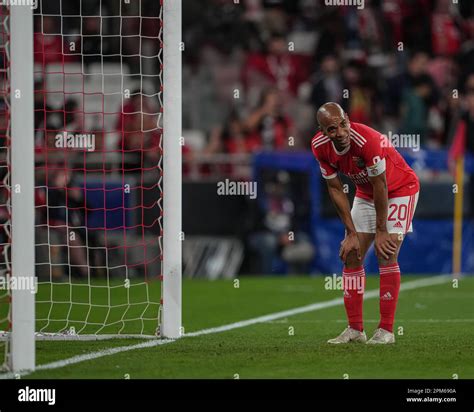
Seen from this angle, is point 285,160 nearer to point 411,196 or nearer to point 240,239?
point 240,239

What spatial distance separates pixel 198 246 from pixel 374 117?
4591 millimetres

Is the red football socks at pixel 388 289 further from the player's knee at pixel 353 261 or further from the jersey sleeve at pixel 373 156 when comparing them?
the jersey sleeve at pixel 373 156

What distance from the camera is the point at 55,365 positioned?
8164 mm

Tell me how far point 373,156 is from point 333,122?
0.44 metres

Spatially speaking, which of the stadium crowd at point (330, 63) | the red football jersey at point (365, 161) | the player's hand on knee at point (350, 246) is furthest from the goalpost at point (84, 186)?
the player's hand on knee at point (350, 246)

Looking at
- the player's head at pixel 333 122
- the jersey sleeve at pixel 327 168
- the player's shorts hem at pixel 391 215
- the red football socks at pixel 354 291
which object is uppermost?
the player's head at pixel 333 122

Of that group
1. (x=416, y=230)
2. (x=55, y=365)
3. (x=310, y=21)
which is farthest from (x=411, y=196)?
(x=310, y=21)

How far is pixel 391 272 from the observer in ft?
29.8

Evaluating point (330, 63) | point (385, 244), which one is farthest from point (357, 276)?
point (330, 63)

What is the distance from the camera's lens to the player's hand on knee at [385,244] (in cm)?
896

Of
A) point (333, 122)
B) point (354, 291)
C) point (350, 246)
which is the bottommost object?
point (354, 291)

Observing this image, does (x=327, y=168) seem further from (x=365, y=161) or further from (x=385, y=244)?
(x=385, y=244)

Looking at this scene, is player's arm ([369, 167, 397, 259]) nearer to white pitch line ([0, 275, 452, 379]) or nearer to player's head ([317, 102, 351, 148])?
player's head ([317, 102, 351, 148])

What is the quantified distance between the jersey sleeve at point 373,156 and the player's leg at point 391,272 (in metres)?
0.53
